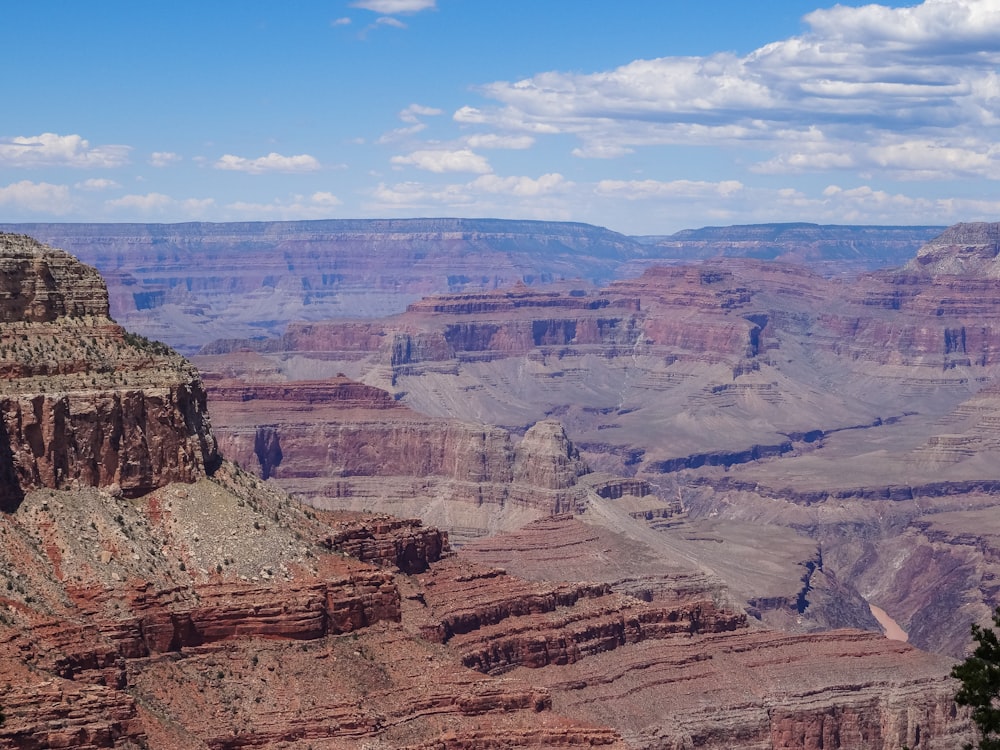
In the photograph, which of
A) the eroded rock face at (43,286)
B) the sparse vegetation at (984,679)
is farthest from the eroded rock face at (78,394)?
the sparse vegetation at (984,679)

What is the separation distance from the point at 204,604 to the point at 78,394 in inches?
345

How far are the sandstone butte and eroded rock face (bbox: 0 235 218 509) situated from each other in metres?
0.07

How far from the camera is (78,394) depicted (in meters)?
66.6

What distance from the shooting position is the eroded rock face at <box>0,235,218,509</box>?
216ft

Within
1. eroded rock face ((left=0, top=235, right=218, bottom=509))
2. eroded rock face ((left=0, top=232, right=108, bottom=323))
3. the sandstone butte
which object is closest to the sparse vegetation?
the sandstone butte

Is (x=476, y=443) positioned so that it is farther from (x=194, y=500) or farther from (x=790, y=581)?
(x=194, y=500)

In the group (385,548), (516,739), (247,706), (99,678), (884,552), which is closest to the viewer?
(99,678)

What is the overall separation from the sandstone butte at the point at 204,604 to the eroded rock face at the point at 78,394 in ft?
0.24

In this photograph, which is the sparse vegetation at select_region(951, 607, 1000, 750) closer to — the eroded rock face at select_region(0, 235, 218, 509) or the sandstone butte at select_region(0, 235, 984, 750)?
the sandstone butte at select_region(0, 235, 984, 750)

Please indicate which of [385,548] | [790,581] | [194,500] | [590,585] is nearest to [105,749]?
[194,500]

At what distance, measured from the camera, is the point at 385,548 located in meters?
78.7

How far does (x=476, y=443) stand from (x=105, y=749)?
110m

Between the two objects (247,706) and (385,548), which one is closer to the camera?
(247,706)

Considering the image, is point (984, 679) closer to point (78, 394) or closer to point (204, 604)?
point (204, 604)
